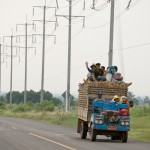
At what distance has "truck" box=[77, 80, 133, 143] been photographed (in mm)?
27609

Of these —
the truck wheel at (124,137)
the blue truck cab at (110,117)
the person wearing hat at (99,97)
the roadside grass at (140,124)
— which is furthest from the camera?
the roadside grass at (140,124)

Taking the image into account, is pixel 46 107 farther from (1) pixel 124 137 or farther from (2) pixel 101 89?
(1) pixel 124 137

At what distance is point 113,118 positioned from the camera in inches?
1089

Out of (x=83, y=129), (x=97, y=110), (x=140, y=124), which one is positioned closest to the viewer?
(x=97, y=110)

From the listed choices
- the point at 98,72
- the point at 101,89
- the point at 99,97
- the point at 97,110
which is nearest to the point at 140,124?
the point at 98,72

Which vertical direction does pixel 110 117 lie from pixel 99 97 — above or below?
below

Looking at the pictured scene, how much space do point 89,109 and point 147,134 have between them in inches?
267

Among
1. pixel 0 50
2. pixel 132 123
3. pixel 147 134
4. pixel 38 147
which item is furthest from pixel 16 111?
pixel 38 147

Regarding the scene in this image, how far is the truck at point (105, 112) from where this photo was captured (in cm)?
2761

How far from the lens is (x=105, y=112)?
90.3 ft

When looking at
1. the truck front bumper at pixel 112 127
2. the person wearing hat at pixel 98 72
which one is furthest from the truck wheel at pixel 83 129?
the truck front bumper at pixel 112 127

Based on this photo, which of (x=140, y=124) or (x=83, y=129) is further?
(x=140, y=124)

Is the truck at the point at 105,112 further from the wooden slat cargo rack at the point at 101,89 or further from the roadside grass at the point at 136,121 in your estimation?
the roadside grass at the point at 136,121

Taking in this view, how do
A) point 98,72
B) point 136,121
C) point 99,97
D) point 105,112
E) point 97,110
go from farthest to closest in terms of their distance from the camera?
point 136,121 < point 98,72 < point 99,97 < point 97,110 < point 105,112
